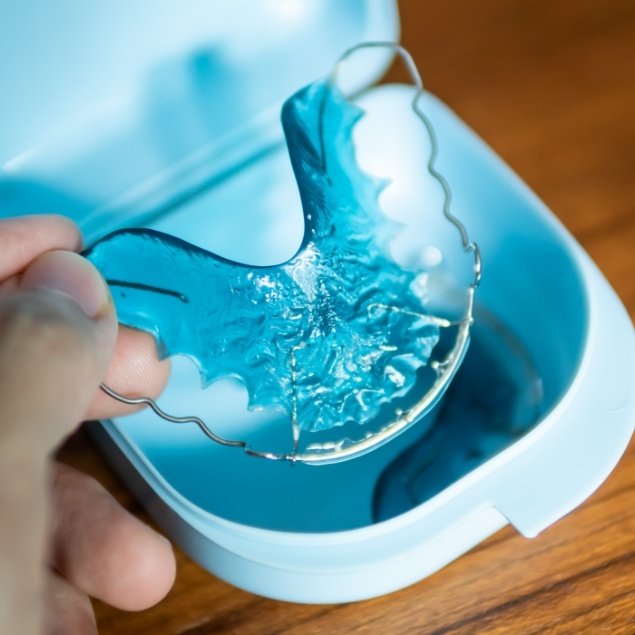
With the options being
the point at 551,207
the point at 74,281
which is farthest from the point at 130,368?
the point at 551,207

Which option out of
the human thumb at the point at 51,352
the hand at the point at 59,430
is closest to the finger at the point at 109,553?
the hand at the point at 59,430

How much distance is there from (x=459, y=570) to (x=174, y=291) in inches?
9.4

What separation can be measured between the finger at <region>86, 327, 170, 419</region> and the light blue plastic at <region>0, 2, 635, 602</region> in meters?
0.01

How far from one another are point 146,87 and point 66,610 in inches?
13.1

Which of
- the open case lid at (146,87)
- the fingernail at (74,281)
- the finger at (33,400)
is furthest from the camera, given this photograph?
the open case lid at (146,87)

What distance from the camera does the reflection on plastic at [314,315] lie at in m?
0.52

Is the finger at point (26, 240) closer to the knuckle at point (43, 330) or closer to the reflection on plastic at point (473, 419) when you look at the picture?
→ the knuckle at point (43, 330)

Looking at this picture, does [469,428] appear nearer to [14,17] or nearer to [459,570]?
[459,570]

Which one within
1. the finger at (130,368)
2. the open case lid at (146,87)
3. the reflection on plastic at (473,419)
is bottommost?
the reflection on plastic at (473,419)

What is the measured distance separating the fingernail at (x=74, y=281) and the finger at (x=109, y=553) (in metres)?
0.13

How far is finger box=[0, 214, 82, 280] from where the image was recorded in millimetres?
488

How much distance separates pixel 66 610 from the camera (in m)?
0.47

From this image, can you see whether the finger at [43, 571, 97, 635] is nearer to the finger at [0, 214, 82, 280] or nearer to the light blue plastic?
the light blue plastic

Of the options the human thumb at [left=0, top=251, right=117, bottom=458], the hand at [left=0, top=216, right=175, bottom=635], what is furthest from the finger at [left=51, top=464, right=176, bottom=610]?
the human thumb at [left=0, top=251, right=117, bottom=458]
